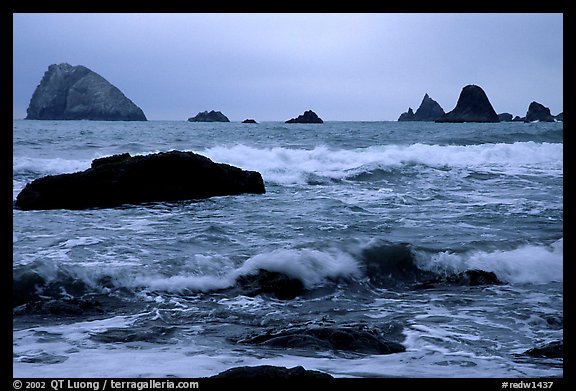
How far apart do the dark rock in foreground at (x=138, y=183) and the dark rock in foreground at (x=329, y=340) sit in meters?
7.31

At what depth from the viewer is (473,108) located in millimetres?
88500

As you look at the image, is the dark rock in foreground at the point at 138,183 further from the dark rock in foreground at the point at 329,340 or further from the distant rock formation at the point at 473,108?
the distant rock formation at the point at 473,108

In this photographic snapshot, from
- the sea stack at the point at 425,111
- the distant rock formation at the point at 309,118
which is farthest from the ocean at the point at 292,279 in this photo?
the sea stack at the point at 425,111

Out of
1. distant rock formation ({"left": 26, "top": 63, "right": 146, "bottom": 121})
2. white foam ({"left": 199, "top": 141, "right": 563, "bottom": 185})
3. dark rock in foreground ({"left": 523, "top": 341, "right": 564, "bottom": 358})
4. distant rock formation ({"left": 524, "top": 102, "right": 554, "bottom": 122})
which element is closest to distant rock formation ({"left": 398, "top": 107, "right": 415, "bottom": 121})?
distant rock formation ({"left": 524, "top": 102, "right": 554, "bottom": 122})

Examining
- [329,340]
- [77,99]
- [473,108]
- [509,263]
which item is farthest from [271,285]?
[77,99]

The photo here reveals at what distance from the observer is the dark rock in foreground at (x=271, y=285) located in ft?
17.7

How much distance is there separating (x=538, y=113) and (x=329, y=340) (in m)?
108

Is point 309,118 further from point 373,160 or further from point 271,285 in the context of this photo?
point 271,285

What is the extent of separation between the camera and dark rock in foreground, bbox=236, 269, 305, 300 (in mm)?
5410

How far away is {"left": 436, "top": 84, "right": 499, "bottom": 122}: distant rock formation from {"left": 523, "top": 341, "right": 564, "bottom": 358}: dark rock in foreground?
8932cm

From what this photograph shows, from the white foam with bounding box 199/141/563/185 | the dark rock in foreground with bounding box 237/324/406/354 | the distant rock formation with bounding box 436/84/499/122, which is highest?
the distant rock formation with bounding box 436/84/499/122

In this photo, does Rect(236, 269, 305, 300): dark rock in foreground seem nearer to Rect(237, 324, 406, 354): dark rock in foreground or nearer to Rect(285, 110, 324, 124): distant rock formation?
Rect(237, 324, 406, 354): dark rock in foreground

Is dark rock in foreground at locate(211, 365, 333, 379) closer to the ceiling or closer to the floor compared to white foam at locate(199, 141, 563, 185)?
closer to the floor
